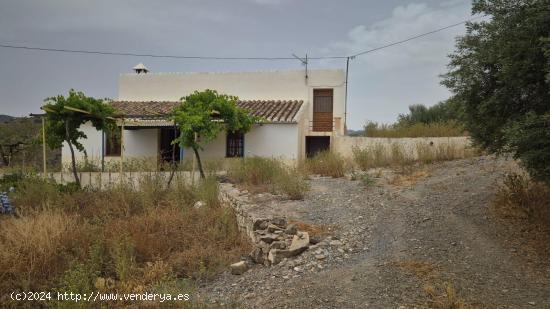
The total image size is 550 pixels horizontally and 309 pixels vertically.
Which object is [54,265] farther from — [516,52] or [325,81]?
[325,81]

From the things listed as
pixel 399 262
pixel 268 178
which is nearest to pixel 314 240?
pixel 399 262

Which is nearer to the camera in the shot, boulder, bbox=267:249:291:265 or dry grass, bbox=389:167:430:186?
boulder, bbox=267:249:291:265


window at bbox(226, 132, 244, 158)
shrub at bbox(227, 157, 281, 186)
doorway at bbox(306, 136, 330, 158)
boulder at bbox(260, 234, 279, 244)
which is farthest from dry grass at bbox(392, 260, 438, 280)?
doorway at bbox(306, 136, 330, 158)

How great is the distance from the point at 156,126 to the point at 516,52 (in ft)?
41.1

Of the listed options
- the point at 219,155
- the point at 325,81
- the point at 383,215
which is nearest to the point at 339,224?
the point at 383,215

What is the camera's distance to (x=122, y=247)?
19.0 ft

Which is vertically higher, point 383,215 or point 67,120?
point 67,120

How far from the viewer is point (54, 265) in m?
5.39

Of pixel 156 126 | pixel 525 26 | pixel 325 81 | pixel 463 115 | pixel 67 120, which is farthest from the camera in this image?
pixel 325 81

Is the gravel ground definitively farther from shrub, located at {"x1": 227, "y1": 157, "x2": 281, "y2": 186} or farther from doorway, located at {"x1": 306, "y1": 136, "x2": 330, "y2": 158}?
doorway, located at {"x1": 306, "y1": 136, "x2": 330, "y2": 158}

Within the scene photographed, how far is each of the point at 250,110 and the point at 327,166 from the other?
4.77 m

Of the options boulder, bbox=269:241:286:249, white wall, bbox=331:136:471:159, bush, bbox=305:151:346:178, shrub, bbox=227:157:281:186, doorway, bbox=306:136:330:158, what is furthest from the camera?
doorway, bbox=306:136:330:158

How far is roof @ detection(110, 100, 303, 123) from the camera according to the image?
1485 centimetres

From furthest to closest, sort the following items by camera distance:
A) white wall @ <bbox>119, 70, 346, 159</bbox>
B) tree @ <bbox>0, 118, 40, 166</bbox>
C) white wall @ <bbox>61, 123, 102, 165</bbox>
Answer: tree @ <bbox>0, 118, 40, 166</bbox> → white wall @ <bbox>119, 70, 346, 159</bbox> → white wall @ <bbox>61, 123, 102, 165</bbox>
